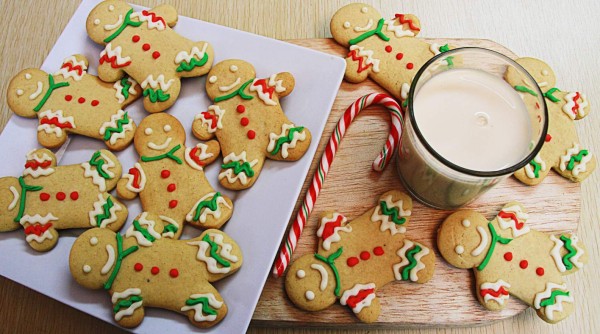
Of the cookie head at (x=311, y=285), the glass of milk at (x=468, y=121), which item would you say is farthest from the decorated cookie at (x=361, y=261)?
the glass of milk at (x=468, y=121)

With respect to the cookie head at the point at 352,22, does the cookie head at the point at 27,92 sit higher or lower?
lower

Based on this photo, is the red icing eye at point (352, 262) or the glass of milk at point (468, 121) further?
the red icing eye at point (352, 262)

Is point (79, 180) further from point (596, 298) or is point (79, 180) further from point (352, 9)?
point (596, 298)

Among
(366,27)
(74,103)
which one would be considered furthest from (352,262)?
(74,103)

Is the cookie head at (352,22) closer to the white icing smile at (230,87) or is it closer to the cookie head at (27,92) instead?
the white icing smile at (230,87)

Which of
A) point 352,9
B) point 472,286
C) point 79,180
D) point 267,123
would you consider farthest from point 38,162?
point 472,286

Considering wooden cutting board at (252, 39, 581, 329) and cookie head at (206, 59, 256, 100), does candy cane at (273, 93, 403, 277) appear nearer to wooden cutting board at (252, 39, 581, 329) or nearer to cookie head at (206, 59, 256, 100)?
wooden cutting board at (252, 39, 581, 329)

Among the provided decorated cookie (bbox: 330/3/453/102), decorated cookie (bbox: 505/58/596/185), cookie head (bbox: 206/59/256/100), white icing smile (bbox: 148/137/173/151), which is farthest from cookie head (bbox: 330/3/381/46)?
white icing smile (bbox: 148/137/173/151)
